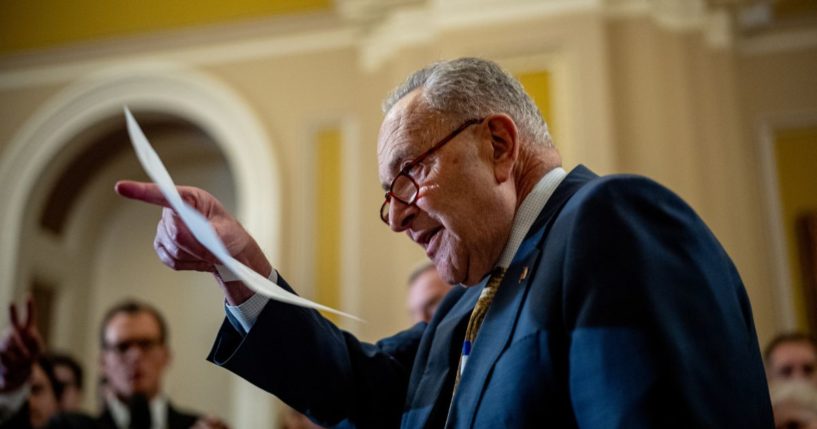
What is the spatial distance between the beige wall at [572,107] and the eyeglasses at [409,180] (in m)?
3.11

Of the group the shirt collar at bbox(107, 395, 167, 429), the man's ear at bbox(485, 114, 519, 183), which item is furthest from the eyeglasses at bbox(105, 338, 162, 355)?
the man's ear at bbox(485, 114, 519, 183)

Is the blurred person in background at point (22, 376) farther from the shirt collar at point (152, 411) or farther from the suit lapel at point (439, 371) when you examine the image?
the suit lapel at point (439, 371)

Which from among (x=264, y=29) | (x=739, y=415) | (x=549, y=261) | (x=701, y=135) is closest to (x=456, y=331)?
(x=549, y=261)

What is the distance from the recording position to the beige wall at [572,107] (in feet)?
15.6

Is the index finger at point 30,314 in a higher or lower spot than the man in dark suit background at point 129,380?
higher

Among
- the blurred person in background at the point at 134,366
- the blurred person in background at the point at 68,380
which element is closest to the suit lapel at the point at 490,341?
the blurred person in background at the point at 134,366

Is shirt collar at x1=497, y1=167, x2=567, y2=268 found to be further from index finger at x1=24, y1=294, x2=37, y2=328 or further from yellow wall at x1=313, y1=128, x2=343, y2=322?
yellow wall at x1=313, y1=128, x2=343, y2=322

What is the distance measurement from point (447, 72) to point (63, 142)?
511 cm

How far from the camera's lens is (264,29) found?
588 centimetres

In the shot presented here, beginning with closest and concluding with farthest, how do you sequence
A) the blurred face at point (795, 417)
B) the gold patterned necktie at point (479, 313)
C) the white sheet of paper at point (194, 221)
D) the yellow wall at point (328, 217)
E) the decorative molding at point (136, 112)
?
the white sheet of paper at point (194, 221)
the gold patterned necktie at point (479, 313)
the blurred face at point (795, 417)
the yellow wall at point (328, 217)
the decorative molding at point (136, 112)

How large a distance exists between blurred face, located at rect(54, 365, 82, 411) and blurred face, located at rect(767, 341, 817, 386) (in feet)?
10.3

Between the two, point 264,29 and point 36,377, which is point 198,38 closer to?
point 264,29

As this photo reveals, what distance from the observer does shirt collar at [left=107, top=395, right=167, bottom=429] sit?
3.63 metres

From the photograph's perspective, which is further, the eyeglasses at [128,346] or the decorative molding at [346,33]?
the decorative molding at [346,33]
